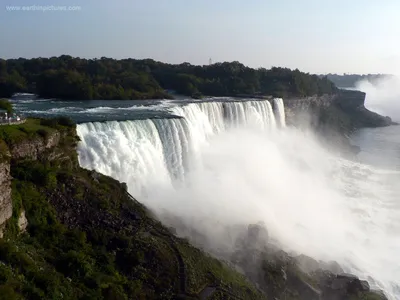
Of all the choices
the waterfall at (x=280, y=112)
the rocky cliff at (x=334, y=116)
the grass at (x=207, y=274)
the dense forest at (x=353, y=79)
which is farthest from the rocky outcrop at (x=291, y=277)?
the dense forest at (x=353, y=79)

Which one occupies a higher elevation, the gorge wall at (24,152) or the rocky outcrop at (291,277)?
the gorge wall at (24,152)

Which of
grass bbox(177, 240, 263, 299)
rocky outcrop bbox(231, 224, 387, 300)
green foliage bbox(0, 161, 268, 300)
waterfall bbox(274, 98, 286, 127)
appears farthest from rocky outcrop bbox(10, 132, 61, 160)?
waterfall bbox(274, 98, 286, 127)

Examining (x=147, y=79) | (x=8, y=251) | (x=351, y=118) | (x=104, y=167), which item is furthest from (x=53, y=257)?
(x=351, y=118)

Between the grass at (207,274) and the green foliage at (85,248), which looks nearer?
the green foliage at (85,248)

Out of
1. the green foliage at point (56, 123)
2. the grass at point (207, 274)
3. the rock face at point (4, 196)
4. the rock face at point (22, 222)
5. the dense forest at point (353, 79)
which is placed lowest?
the dense forest at point (353, 79)

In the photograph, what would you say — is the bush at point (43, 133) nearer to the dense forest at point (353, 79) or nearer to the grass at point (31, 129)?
the grass at point (31, 129)

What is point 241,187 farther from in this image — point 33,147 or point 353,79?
point 353,79
